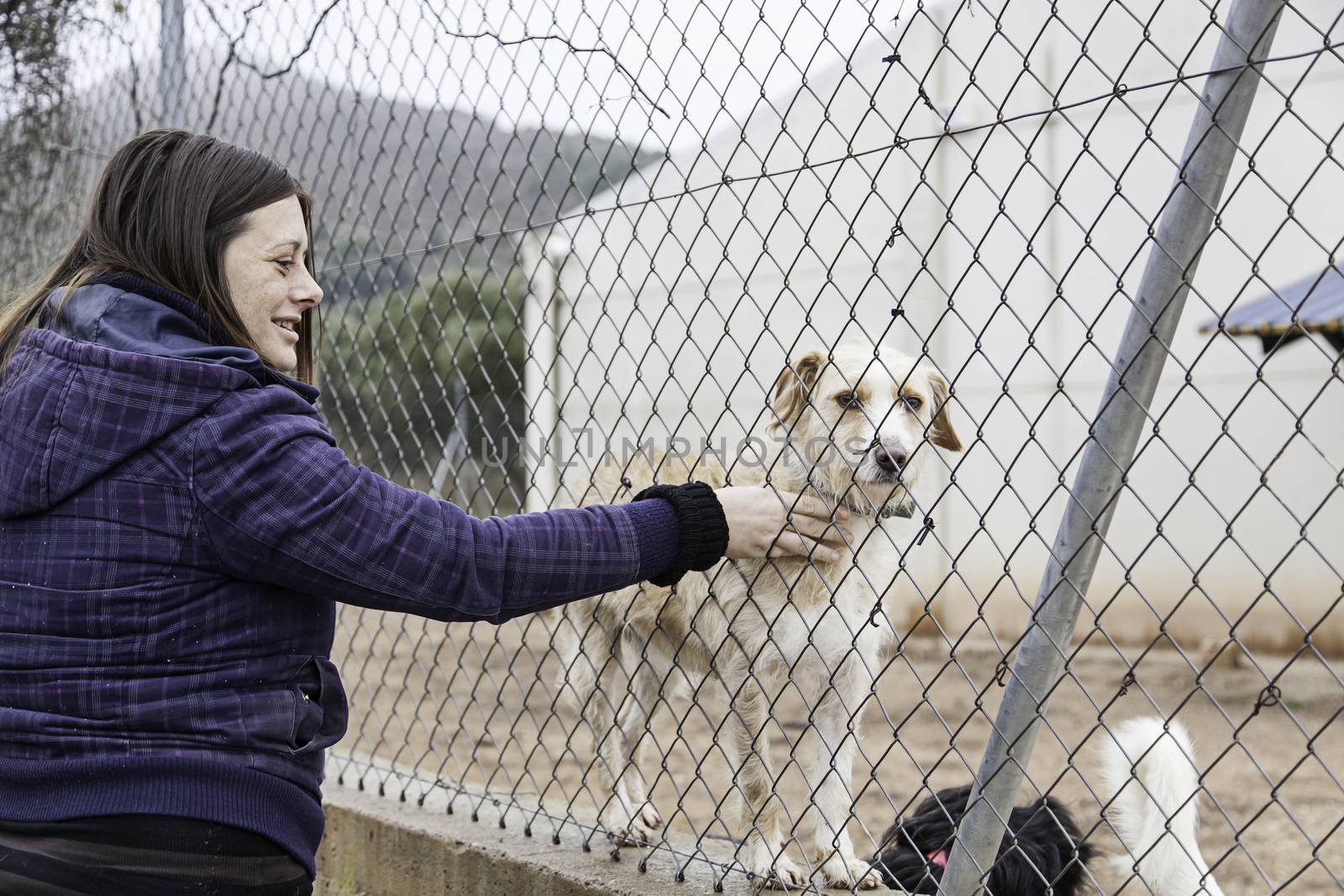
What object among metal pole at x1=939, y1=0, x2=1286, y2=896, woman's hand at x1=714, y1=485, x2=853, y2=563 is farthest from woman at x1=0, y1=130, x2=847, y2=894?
metal pole at x1=939, y1=0, x2=1286, y2=896

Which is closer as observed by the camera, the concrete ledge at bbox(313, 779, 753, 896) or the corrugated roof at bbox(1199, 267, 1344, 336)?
the concrete ledge at bbox(313, 779, 753, 896)

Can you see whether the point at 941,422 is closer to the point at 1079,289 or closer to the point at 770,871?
the point at 770,871

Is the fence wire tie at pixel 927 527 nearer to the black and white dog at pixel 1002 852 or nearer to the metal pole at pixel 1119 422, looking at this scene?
the metal pole at pixel 1119 422

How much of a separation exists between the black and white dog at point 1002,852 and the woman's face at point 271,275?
6.12 feet

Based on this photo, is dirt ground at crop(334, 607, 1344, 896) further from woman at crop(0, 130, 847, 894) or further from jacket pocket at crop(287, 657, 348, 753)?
woman at crop(0, 130, 847, 894)

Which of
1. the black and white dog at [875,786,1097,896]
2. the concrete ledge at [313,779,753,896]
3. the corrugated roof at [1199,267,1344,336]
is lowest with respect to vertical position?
the concrete ledge at [313,779,753,896]

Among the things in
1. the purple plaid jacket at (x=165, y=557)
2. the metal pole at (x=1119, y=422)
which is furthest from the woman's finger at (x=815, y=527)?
the purple plaid jacket at (x=165, y=557)

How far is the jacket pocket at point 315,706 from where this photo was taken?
5.78 ft

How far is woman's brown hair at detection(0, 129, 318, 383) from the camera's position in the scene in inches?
68.4

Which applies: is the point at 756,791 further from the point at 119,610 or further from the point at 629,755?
the point at 119,610

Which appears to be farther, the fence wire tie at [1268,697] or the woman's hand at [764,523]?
the woman's hand at [764,523]

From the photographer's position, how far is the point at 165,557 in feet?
5.29

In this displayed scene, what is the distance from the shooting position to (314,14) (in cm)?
375

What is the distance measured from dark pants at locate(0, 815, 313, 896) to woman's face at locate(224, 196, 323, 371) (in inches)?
30.8
